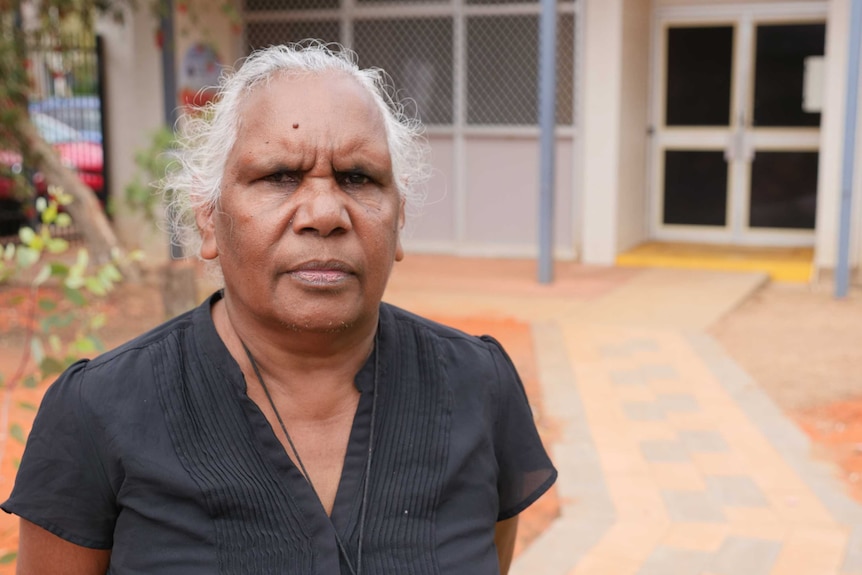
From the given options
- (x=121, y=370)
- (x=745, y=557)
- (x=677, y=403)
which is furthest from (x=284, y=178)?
(x=677, y=403)

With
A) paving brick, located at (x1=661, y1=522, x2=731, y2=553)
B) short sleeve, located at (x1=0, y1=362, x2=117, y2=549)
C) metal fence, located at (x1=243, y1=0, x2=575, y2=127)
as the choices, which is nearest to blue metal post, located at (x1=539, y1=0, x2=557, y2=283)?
metal fence, located at (x1=243, y1=0, x2=575, y2=127)

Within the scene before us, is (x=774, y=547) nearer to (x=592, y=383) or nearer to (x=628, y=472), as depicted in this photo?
(x=628, y=472)

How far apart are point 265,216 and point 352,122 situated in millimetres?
206

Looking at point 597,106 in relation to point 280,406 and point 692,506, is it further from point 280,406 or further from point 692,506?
point 280,406

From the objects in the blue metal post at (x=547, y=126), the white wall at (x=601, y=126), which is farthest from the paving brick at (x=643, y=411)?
the white wall at (x=601, y=126)

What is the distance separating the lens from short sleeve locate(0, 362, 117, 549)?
1.53m

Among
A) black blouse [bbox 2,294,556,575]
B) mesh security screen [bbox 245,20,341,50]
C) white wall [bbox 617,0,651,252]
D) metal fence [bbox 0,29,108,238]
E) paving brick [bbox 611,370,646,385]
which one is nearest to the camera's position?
black blouse [bbox 2,294,556,575]

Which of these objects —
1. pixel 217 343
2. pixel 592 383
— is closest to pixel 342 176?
pixel 217 343

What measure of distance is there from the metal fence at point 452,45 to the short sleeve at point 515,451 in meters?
7.75

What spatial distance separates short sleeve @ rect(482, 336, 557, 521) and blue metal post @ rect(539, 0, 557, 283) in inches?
248

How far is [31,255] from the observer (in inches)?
130

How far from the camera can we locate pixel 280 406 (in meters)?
1.67

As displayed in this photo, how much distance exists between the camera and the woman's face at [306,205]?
1582 mm

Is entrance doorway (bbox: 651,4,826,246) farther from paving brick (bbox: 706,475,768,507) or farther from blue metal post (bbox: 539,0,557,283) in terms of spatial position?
paving brick (bbox: 706,475,768,507)
